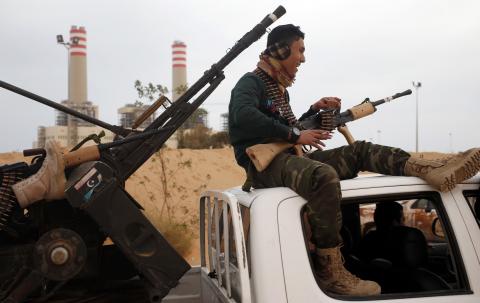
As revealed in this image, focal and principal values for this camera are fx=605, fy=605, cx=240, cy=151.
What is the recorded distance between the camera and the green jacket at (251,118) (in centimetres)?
314

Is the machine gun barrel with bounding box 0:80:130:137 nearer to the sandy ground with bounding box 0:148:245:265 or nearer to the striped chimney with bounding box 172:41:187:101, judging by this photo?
the sandy ground with bounding box 0:148:245:265

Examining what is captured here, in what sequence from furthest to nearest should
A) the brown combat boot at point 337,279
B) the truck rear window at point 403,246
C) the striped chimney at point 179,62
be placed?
the striped chimney at point 179,62
the truck rear window at point 403,246
the brown combat boot at point 337,279

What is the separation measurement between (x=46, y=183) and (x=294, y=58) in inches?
62.7

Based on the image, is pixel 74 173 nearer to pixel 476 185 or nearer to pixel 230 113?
pixel 230 113

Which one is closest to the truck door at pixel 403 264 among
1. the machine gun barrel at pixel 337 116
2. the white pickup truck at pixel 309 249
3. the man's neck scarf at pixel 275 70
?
the white pickup truck at pixel 309 249

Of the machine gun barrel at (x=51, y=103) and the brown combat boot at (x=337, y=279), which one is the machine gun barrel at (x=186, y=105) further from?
the brown combat boot at (x=337, y=279)

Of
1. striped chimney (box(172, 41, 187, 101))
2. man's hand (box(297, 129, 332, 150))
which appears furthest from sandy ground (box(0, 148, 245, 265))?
striped chimney (box(172, 41, 187, 101))

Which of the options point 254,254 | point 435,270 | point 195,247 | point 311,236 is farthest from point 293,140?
point 195,247

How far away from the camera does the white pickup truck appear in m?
2.44

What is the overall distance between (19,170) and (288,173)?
53.6 inches

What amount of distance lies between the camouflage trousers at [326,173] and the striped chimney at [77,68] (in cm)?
5899

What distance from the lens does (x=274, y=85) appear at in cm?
357

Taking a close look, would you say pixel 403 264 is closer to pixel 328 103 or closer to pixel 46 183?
pixel 328 103

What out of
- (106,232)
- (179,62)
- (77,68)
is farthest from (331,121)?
(179,62)
